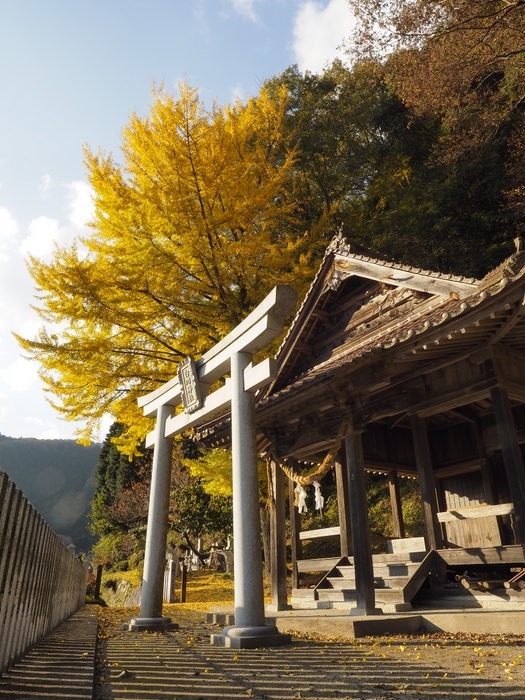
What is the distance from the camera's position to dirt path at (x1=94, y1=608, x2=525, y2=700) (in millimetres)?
2885

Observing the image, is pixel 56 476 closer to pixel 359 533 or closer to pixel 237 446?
pixel 359 533

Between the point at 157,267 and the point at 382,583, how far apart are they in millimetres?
7461

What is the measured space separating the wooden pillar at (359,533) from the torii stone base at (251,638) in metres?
1.62

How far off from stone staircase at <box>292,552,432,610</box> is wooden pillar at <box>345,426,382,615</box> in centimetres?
36

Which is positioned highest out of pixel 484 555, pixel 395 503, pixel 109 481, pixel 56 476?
pixel 56 476

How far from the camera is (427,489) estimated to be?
7.25 m

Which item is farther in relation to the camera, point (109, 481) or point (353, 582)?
point (109, 481)

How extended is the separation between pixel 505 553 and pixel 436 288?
148 inches

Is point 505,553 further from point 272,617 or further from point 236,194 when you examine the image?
point 236,194

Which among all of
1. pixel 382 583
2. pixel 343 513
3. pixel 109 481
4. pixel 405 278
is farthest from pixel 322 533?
pixel 109 481

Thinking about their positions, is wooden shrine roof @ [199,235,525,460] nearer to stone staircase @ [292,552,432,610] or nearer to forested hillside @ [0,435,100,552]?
stone staircase @ [292,552,432,610]

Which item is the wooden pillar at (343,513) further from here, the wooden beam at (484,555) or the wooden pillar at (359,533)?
the wooden beam at (484,555)

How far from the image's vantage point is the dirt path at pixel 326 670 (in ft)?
9.46

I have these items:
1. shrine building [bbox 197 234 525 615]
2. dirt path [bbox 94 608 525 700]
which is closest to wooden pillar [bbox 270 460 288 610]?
shrine building [bbox 197 234 525 615]
